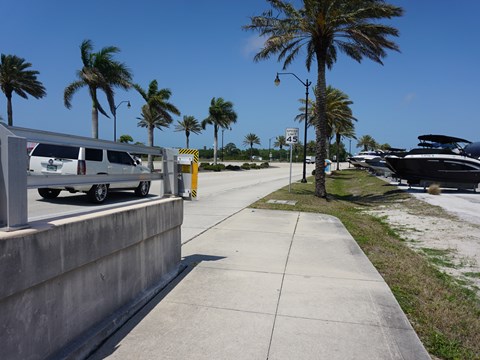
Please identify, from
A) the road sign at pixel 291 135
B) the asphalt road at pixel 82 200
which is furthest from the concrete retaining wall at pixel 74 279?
the road sign at pixel 291 135

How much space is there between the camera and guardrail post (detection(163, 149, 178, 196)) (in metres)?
5.52

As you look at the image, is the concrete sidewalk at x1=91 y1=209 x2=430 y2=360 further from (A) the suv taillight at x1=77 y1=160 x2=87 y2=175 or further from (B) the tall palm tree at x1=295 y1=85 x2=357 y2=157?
(B) the tall palm tree at x1=295 y1=85 x2=357 y2=157

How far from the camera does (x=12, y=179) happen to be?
2.71 meters

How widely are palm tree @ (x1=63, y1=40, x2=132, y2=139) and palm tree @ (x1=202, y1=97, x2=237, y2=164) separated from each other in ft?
86.0

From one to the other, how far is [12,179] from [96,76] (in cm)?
2802

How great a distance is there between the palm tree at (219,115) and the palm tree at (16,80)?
2269 centimetres

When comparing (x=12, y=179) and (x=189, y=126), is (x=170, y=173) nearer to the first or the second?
(x=12, y=179)

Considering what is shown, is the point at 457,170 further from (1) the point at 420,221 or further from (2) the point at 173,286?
(2) the point at 173,286

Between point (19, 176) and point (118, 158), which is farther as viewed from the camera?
point (118, 158)

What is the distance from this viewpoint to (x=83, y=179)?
144 inches

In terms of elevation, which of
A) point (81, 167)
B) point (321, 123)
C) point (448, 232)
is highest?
point (321, 123)

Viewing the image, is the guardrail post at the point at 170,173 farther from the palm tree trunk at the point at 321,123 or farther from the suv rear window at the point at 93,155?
the palm tree trunk at the point at 321,123

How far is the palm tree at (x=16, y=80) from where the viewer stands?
36.3m

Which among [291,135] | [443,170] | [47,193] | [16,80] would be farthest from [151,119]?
[47,193]
